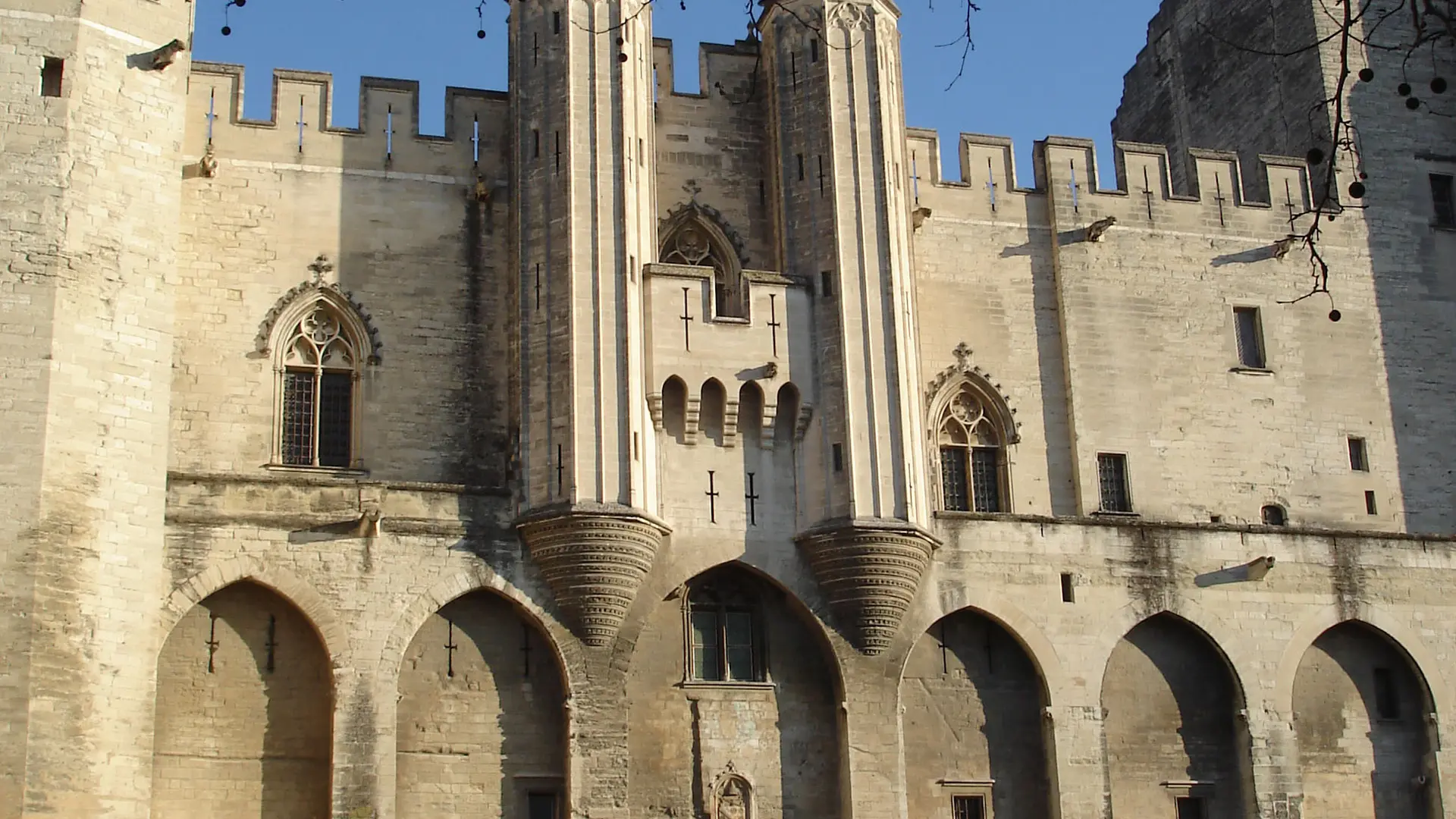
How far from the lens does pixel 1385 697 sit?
25188 mm

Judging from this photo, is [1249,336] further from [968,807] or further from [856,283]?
[968,807]

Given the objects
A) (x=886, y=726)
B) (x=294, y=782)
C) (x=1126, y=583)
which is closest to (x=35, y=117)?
(x=294, y=782)

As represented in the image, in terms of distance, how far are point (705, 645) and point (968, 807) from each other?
4.04 m

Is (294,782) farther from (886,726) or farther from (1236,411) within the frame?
(1236,411)

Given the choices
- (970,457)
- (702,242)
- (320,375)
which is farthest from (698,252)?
(320,375)

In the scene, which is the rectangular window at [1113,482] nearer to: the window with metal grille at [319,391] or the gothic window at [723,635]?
the gothic window at [723,635]

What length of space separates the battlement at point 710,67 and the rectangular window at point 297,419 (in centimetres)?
681

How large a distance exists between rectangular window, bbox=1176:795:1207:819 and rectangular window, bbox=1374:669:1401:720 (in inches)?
116

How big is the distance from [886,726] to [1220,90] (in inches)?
649

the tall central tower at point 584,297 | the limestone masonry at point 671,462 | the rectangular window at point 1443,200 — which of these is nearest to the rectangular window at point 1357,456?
the limestone masonry at point 671,462

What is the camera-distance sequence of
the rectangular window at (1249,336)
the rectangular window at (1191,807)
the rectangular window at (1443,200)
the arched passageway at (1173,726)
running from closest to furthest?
the arched passageway at (1173,726), the rectangular window at (1191,807), the rectangular window at (1249,336), the rectangular window at (1443,200)

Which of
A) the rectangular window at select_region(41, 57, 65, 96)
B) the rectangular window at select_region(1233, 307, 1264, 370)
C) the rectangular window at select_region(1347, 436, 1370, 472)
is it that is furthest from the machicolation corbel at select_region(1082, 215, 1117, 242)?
the rectangular window at select_region(41, 57, 65, 96)

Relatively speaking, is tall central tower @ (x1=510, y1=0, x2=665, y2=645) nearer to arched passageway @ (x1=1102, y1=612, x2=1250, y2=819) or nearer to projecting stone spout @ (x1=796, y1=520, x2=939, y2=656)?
projecting stone spout @ (x1=796, y1=520, x2=939, y2=656)

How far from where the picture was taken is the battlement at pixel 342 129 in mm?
24547
